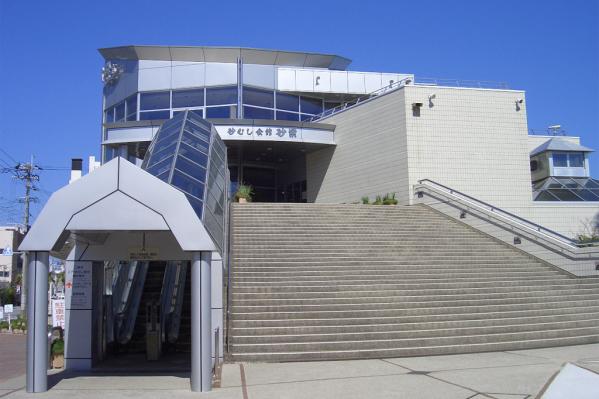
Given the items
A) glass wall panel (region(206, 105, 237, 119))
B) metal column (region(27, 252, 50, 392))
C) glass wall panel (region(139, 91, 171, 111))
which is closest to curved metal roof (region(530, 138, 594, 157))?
glass wall panel (region(206, 105, 237, 119))

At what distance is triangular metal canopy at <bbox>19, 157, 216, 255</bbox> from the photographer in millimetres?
8641

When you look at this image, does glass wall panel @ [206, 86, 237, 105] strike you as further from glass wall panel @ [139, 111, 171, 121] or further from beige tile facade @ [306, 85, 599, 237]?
beige tile facade @ [306, 85, 599, 237]

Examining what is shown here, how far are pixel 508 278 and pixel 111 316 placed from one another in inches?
401

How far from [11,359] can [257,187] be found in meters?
24.0

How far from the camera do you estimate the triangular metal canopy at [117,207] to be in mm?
8641

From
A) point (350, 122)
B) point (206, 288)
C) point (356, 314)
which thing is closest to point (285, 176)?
point (350, 122)

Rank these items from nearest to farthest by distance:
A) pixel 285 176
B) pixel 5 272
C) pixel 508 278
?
pixel 508 278 < pixel 285 176 < pixel 5 272

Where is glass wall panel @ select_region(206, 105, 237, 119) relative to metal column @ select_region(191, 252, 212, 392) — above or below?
above

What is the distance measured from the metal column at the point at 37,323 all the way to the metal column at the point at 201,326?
2131mm

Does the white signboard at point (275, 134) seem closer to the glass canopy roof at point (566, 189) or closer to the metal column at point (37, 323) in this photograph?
the glass canopy roof at point (566, 189)

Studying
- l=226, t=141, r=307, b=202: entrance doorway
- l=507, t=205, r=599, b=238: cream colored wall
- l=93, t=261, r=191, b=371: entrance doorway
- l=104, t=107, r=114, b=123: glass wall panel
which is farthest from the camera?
l=104, t=107, r=114, b=123: glass wall panel

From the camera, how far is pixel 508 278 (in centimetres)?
1595

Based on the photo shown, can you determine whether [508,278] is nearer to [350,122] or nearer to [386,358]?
[386,358]

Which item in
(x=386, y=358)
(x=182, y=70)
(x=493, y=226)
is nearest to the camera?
(x=386, y=358)
